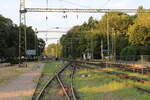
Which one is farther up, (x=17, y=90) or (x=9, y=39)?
(x=9, y=39)

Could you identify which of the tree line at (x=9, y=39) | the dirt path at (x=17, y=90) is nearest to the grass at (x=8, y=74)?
the dirt path at (x=17, y=90)

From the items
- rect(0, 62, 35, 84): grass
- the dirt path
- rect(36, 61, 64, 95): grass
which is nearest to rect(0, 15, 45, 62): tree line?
rect(36, 61, 64, 95): grass

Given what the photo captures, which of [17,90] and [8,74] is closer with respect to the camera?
[17,90]

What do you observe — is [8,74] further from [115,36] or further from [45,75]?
[115,36]

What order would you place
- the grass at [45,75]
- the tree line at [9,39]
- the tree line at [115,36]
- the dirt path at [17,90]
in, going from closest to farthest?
the dirt path at [17,90], the grass at [45,75], the tree line at [115,36], the tree line at [9,39]

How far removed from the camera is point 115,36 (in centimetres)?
10612

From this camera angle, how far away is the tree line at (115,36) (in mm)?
75375

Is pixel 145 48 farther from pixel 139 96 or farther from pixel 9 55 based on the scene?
pixel 139 96

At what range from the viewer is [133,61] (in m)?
52.5

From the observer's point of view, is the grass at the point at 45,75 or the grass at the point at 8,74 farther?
the grass at the point at 8,74

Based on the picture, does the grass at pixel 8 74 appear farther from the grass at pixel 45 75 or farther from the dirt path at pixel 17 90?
the dirt path at pixel 17 90

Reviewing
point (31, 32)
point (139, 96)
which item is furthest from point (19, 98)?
point (31, 32)

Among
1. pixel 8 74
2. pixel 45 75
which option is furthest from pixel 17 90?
pixel 8 74

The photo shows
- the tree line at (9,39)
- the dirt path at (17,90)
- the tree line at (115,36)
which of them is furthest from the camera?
the tree line at (9,39)
